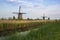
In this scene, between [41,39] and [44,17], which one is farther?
[44,17]

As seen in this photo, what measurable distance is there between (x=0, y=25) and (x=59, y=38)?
673 inches

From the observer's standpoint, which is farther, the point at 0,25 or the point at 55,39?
the point at 0,25

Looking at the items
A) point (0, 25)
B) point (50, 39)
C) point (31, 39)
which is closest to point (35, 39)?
point (31, 39)

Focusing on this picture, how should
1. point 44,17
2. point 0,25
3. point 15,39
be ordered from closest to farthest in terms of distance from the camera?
point 15,39
point 0,25
point 44,17

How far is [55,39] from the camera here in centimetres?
1436

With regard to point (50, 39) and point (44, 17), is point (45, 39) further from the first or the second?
point (44, 17)

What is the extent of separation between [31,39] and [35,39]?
0.37 metres

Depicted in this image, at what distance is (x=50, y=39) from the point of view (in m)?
14.3

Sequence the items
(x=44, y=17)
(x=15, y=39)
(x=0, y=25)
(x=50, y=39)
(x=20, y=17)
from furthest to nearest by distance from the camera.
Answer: (x=44, y=17) → (x=20, y=17) → (x=0, y=25) → (x=15, y=39) → (x=50, y=39)

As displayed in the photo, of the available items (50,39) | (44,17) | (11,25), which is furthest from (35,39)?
(44,17)

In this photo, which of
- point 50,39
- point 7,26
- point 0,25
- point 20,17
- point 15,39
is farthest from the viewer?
point 20,17

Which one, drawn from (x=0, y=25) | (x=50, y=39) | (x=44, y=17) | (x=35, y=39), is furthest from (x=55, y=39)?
(x=44, y=17)

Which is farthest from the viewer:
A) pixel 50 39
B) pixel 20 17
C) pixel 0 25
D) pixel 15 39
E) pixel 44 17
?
pixel 44 17

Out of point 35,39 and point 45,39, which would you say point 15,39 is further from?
point 45,39
